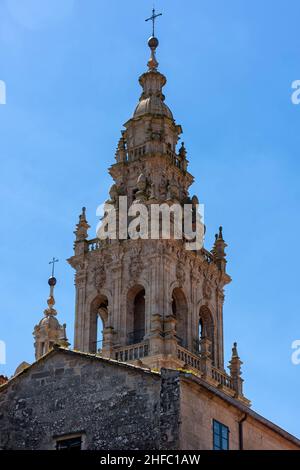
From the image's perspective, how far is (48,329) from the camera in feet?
216

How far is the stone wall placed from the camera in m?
28.2

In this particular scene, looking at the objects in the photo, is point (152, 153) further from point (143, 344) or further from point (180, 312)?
point (143, 344)

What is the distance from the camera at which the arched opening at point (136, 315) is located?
57.0 metres

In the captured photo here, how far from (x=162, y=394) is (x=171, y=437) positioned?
1.16m

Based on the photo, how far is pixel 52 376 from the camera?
30781 mm

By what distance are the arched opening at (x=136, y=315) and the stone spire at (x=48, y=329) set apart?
7281mm

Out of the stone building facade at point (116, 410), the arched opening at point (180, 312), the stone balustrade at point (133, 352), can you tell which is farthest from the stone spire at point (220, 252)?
the stone building facade at point (116, 410)

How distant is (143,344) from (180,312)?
4655 millimetres

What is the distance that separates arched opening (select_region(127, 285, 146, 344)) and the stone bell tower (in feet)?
0.16

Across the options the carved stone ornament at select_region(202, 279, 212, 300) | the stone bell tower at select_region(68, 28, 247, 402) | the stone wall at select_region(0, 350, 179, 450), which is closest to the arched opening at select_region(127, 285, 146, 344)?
the stone bell tower at select_region(68, 28, 247, 402)

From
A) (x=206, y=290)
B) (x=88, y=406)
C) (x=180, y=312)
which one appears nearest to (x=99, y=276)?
(x=180, y=312)
